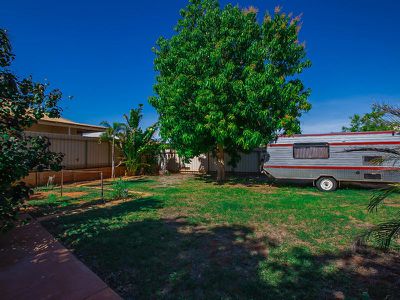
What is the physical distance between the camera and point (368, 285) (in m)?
3.39

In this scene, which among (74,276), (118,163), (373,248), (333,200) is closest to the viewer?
(74,276)

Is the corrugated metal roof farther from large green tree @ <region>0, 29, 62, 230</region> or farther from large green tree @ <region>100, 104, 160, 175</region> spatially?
large green tree @ <region>0, 29, 62, 230</region>

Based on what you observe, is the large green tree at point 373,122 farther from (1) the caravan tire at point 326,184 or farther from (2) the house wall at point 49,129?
(2) the house wall at point 49,129

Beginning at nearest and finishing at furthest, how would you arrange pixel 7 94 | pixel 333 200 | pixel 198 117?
pixel 7 94 < pixel 333 200 < pixel 198 117

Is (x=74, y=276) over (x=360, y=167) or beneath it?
beneath

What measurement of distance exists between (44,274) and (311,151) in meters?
11.6

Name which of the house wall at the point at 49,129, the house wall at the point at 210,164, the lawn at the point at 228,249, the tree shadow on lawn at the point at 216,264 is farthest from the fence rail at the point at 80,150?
the tree shadow on lawn at the point at 216,264

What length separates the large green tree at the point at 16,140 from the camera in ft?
9.86

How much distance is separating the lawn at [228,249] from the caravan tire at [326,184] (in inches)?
145

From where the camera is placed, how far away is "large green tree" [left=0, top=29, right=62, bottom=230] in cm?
301

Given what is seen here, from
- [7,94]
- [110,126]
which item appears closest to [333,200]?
[7,94]

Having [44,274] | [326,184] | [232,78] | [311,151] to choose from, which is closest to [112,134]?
[232,78]

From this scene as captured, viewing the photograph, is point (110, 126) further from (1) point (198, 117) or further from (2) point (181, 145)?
(1) point (198, 117)

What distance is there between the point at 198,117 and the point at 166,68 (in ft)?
11.9
